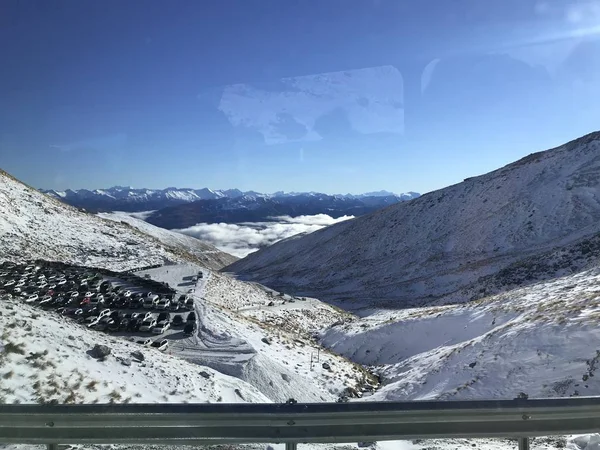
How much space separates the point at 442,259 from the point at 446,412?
57.2 meters

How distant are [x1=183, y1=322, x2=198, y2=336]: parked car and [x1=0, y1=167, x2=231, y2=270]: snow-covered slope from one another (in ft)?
95.4

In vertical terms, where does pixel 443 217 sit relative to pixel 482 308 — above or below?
above

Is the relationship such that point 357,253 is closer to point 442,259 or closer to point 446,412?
point 442,259

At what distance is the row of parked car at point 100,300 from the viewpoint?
19703mm

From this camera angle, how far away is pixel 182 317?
22.4m

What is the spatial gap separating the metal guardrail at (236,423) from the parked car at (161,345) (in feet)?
43.7

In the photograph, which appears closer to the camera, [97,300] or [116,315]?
[116,315]

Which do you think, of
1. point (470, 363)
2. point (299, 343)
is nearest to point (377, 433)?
point (470, 363)

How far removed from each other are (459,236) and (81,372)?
196 feet

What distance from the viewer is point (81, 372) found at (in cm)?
905

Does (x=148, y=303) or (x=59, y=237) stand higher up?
(x=59, y=237)

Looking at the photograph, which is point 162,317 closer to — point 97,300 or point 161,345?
point 161,345

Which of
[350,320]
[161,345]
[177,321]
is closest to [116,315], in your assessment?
[177,321]

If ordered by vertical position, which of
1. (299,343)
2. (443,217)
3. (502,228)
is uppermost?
(443,217)
